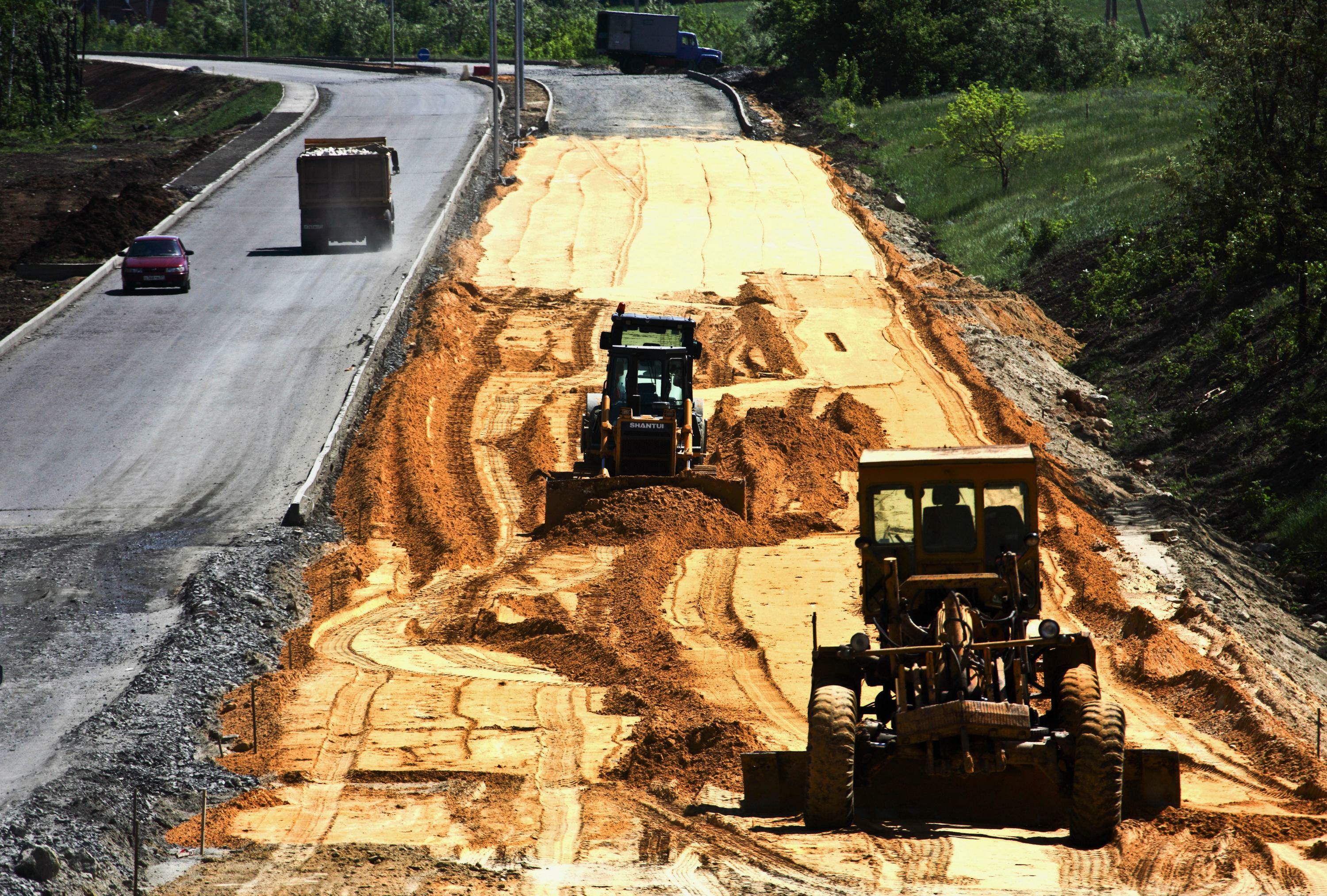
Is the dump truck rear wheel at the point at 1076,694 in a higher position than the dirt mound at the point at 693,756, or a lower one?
higher

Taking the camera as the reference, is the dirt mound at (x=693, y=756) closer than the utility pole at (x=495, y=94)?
Yes

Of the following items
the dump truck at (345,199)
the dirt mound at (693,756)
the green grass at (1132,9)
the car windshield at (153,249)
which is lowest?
the dirt mound at (693,756)

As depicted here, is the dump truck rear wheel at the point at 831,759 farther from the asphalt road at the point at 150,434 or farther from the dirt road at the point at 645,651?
the asphalt road at the point at 150,434

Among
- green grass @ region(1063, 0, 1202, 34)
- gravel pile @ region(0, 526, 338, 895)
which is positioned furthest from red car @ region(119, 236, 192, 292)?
green grass @ region(1063, 0, 1202, 34)

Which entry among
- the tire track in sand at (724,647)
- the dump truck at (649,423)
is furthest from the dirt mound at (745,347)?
the tire track in sand at (724,647)

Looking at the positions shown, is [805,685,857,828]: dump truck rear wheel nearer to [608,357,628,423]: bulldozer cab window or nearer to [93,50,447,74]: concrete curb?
[608,357,628,423]: bulldozer cab window

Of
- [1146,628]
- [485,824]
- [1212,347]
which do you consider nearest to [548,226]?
[1212,347]

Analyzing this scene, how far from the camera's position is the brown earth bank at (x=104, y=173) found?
37906mm

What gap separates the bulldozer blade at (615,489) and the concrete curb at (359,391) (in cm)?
413

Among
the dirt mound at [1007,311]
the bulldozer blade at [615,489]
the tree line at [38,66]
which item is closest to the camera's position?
the bulldozer blade at [615,489]

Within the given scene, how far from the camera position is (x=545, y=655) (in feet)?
50.1

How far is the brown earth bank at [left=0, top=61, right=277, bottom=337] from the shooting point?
37.9 m

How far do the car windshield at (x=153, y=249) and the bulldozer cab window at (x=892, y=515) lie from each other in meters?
27.8

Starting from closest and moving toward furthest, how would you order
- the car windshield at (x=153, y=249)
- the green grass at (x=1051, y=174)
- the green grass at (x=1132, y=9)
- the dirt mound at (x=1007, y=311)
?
1. the dirt mound at (x=1007, y=311)
2. the car windshield at (x=153, y=249)
3. the green grass at (x=1051, y=174)
4. the green grass at (x=1132, y=9)
